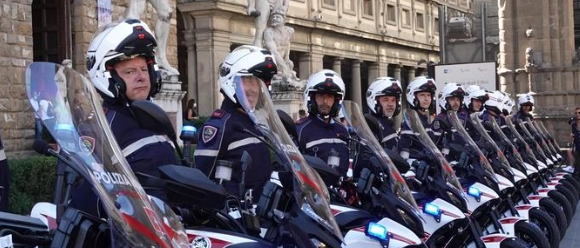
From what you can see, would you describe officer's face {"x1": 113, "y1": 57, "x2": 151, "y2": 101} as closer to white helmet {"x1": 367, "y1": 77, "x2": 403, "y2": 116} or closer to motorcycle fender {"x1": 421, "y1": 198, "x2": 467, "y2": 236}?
motorcycle fender {"x1": 421, "y1": 198, "x2": 467, "y2": 236}

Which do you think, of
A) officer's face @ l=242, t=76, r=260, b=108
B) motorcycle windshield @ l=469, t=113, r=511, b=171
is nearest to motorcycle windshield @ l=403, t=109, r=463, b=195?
motorcycle windshield @ l=469, t=113, r=511, b=171

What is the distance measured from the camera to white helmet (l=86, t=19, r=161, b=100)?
3.99 m

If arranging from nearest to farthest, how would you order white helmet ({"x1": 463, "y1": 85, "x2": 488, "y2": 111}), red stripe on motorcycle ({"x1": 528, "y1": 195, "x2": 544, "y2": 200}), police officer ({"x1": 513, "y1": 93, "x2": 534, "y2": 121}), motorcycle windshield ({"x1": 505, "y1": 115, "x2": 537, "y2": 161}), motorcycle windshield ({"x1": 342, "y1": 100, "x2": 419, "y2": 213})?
motorcycle windshield ({"x1": 342, "y1": 100, "x2": 419, "y2": 213})
red stripe on motorcycle ({"x1": 528, "y1": 195, "x2": 544, "y2": 200})
motorcycle windshield ({"x1": 505, "y1": 115, "x2": 537, "y2": 161})
white helmet ({"x1": 463, "y1": 85, "x2": 488, "y2": 111})
police officer ({"x1": 513, "y1": 93, "x2": 534, "y2": 121})

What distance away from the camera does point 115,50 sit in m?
4.00

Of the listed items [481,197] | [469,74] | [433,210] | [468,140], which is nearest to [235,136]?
[433,210]

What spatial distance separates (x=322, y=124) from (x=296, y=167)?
9.32 ft

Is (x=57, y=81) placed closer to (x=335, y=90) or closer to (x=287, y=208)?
(x=287, y=208)

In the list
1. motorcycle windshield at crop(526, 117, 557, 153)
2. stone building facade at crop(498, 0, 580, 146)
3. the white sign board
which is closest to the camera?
motorcycle windshield at crop(526, 117, 557, 153)

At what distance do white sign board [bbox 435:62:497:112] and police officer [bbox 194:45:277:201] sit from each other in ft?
50.5

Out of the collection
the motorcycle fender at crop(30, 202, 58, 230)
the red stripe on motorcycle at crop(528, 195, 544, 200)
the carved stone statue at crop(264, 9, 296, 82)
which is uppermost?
the carved stone statue at crop(264, 9, 296, 82)

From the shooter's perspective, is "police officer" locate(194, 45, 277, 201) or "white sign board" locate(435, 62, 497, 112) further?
"white sign board" locate(435, 62, 497, 112)

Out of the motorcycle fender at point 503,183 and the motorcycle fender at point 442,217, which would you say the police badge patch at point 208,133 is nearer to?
the motorcycle fender at point 442,217

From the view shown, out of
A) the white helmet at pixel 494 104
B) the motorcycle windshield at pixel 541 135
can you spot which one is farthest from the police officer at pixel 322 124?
A: the motorcycle windshield at pixel 541 135

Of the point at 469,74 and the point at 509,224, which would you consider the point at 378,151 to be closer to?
the point at 509,224
